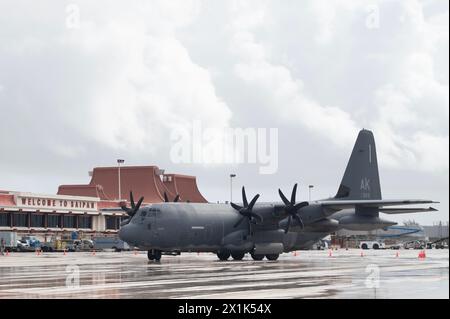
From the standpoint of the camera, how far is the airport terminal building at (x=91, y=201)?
99.0 meters

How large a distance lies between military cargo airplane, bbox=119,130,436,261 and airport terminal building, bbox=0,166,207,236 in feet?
77.6

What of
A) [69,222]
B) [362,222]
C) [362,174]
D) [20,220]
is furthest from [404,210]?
[69,222]

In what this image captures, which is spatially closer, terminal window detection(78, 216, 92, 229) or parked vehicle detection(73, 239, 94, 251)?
parked vehicle detection(73, 239, 94, 251)

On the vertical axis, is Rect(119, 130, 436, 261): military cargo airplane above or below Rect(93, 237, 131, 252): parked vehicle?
above

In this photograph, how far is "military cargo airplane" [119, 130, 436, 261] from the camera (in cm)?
4953

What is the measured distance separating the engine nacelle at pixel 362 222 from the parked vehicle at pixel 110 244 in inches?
1625

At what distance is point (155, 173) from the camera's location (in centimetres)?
13688

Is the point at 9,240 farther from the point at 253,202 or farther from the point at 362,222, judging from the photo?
the point at 362,222

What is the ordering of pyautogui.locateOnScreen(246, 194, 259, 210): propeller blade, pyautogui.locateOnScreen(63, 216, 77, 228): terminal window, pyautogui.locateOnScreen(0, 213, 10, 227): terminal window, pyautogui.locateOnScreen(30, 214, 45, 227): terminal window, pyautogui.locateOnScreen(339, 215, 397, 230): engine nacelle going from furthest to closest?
1. pyautogui.locateOnScreen(63, 216, 77, 228): terminal window
2. pyautogui.locateOnScreen(30, 214, 45, 227): terminal window
3. pyautogui.locateOnScreen(0, 213, 10, 227): terminal window
4. pyautogui.locateOnScreen(339, 215, 397, 230): engine nacelle
5. pyautogui.locateOnScreen(246, 194, 259, 210): propeller blade

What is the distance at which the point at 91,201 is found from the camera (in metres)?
113

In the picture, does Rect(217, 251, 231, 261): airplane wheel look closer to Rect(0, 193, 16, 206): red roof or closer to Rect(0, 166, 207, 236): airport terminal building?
Rect(0, 166, 207, 236): airport terminal building

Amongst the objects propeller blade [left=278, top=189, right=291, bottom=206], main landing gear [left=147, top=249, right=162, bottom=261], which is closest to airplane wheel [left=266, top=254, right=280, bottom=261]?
propeller blade [left=278, top=189, right=291, bottom=206]

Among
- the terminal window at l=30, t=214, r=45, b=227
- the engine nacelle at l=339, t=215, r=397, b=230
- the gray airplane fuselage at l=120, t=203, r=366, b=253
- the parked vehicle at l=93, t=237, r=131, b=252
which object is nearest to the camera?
the gray airplane fuselage at l=120, t=203, r=366, b=253

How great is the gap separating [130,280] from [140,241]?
18204mm
